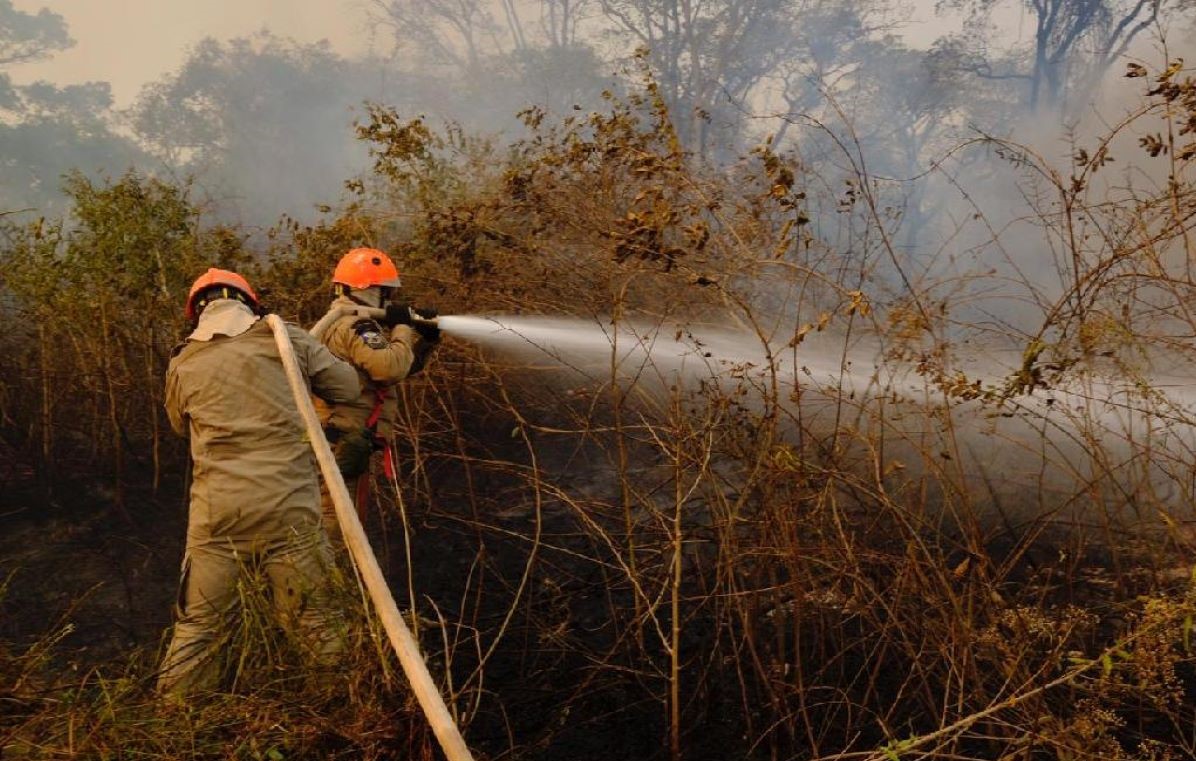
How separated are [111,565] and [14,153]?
28.0 metres

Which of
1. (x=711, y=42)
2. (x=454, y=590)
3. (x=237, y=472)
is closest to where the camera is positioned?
(x=237, y=472)

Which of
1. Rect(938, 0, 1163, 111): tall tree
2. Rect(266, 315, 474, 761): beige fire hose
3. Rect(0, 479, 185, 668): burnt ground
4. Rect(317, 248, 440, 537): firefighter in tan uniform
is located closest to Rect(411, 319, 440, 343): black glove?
Rect(317, 248, 440, 537): firefighter in tan uniform

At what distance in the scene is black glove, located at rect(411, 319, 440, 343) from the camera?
4.77m

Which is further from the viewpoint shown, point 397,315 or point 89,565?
point 89,565

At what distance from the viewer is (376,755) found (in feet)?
7.97

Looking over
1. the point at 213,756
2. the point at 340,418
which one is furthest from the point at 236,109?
the point at 213,756

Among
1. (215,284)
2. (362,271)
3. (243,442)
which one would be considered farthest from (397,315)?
(243,442)

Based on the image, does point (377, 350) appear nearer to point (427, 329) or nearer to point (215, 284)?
point (427, 329)

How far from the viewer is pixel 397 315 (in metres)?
4.74

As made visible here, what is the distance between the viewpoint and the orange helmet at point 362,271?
4930 millimetres

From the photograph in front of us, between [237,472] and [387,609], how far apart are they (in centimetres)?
145

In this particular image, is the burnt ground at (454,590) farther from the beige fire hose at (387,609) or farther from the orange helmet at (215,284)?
the orange helmet at (215,284)

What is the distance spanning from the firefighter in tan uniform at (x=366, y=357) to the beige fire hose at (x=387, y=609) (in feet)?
4.50

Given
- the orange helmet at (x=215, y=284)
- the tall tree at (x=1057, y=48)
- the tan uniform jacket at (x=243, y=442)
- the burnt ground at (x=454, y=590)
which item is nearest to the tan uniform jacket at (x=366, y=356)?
the burnt ground at (x=454, y=590)
